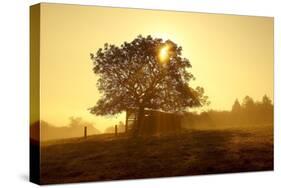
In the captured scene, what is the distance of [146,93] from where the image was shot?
12.0 m

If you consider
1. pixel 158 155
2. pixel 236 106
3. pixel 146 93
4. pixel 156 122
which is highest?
pixel 146 93

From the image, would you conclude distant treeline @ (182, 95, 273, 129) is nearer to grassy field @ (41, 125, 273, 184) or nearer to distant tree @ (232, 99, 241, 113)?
distant tree @ (232, 99, 241, 113)

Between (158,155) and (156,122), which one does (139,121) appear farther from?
(158,155)

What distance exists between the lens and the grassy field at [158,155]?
1135cm

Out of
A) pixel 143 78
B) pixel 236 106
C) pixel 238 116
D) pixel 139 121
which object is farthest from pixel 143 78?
pixel 238 116

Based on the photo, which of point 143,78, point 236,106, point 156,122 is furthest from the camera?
point 236,106

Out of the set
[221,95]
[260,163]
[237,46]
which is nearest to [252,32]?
[237,46]

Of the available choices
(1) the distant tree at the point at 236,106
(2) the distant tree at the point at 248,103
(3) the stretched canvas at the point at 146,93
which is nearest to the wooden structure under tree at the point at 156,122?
(3) the stretched canvas at the point at 146,93

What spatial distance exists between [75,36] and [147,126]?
5.93 feet

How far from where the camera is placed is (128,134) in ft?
39.0

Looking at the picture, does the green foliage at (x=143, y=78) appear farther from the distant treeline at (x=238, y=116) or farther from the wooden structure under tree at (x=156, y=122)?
the distant treeline at (x=238, y=116)

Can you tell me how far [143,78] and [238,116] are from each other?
1.86m

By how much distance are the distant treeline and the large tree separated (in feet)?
0.76

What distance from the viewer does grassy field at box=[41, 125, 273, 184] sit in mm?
11352
